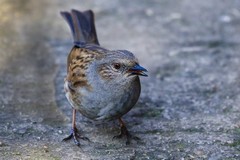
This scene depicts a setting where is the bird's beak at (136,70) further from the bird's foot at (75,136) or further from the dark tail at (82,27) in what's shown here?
the dark tail at (82,27)

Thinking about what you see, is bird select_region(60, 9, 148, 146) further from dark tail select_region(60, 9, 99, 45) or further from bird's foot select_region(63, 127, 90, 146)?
dark tail select_region(60, 9, 99, 45)

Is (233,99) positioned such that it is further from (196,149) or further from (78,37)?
(78,37)

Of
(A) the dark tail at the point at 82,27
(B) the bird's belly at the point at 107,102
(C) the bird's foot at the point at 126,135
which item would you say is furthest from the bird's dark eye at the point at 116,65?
(A) the dark tail at the point at 82,27

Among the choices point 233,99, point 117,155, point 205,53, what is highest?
point 205,53

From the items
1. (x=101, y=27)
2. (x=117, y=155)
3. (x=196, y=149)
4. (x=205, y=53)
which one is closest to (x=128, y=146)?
(x=117, y=155)

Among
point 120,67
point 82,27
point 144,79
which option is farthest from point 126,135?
point 82,27

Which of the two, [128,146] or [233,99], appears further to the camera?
[233,99]
